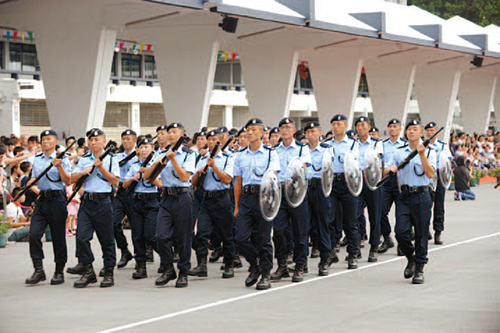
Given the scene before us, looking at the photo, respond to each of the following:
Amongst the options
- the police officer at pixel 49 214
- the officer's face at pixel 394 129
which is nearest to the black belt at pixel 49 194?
the police officer at pixel 49 214

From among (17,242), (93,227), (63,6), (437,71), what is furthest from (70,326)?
(437,71)

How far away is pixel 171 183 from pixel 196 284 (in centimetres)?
131

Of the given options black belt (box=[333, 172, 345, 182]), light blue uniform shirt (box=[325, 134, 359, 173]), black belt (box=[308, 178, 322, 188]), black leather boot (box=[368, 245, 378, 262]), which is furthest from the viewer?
black leather boot (box=[368, 245, 378, 262])

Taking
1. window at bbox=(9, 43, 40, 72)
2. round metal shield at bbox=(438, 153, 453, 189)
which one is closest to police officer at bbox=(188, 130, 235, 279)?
round metal shield at bbox=(438, 153, 453, 189)

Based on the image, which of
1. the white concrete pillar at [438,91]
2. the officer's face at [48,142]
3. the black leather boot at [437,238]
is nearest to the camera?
the officer's face at [48,142]

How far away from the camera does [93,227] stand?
9.69 metres

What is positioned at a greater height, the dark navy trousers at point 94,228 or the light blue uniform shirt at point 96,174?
the light blue uniform shirt at point 96,174

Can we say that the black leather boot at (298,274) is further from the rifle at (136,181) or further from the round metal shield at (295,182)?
the rifle at (136,181)

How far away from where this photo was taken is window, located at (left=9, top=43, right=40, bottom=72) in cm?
4400

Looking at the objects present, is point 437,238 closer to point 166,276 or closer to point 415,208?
point 415,208

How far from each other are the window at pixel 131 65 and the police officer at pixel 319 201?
41.1 metres

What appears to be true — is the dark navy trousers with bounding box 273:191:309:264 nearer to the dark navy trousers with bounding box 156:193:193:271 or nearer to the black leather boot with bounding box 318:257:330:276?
the black leather boot with bounding box 318:257:330:276

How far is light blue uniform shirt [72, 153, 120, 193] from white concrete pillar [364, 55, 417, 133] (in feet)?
77.2

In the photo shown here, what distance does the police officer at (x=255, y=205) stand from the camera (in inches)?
366
